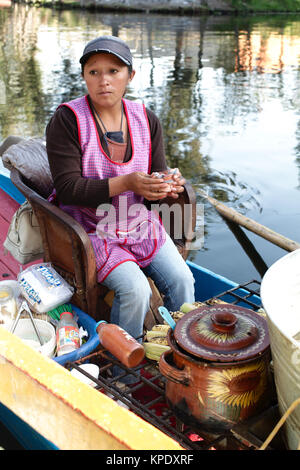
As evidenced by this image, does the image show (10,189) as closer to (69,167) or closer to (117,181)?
(69,167)

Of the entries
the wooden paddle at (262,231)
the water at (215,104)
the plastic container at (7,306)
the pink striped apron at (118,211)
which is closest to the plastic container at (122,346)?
the pink striped apron at (118,211)

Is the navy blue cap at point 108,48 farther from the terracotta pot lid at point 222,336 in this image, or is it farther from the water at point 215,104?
the water at point 215,104

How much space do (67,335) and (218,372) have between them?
1.13 m

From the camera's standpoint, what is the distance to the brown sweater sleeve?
8.58 feet

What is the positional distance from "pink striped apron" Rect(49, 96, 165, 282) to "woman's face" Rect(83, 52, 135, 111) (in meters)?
0.10

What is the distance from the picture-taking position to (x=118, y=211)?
283 cm

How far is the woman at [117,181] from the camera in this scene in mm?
2602

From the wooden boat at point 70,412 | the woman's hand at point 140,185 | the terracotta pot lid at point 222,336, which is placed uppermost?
the woman's hand at point 140,185

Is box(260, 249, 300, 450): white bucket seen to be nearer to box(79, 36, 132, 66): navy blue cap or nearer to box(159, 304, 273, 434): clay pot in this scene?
box(159, 304, 273, 434): clay pot

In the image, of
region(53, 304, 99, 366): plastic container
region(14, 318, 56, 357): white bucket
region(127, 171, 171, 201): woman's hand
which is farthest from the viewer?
region(14, 318, 56, 357): white bucket

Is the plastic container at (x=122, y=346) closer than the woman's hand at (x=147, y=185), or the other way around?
the plastic container at (x=122, y=346)

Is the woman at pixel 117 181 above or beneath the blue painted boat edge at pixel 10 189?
above

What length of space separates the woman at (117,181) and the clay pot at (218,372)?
2.97 feet

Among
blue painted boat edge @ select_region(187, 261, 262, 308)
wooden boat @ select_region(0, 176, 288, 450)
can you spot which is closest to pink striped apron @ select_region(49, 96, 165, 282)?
blue painted boat edge @ select_region(187, 261, 262, 308)
